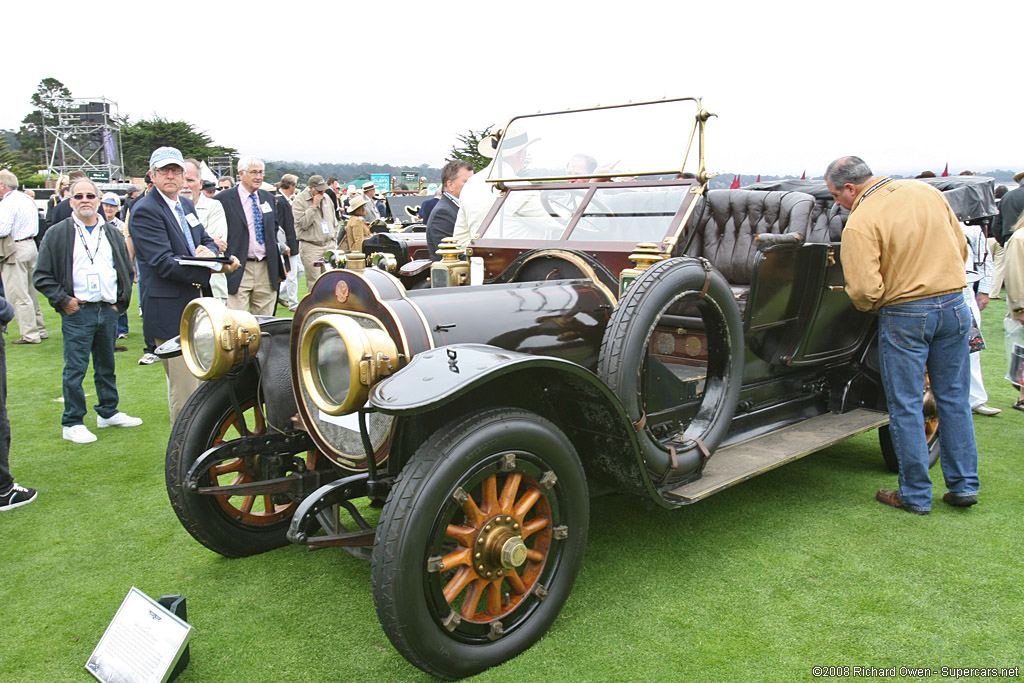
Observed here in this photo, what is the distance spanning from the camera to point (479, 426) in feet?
7.36

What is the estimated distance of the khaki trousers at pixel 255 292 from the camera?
6.24 metres

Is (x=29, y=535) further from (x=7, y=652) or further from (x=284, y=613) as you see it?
→ (x=284, y=613)

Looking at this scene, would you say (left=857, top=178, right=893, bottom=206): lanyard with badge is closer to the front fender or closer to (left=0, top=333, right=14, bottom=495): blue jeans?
the front fender

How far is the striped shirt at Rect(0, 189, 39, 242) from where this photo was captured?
7.57 meters

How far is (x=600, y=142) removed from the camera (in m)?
3.84

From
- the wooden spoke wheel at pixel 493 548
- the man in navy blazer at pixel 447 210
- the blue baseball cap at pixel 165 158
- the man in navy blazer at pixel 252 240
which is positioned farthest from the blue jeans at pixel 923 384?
the man in navy blazer at pixel 252 240

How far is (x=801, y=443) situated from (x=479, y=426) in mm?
2056

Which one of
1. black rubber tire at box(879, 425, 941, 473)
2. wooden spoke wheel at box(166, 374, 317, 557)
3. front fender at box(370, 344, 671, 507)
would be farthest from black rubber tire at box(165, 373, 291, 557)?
black rubber tire at box(879, 425, 941, 473)

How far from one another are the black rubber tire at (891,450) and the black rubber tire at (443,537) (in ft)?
8.13

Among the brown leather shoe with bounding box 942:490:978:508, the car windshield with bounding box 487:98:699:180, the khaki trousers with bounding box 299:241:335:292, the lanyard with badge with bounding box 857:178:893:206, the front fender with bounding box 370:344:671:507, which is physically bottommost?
the brown leather shoe with bounding box 942:490:978:508

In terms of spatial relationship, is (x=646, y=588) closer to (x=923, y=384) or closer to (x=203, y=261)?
(x=923, y=384)

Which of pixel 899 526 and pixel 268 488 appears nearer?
pixel 268 488

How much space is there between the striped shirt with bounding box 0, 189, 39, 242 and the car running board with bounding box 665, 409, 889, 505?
25.4 feet

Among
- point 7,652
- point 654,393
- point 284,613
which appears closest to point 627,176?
point 654,393
